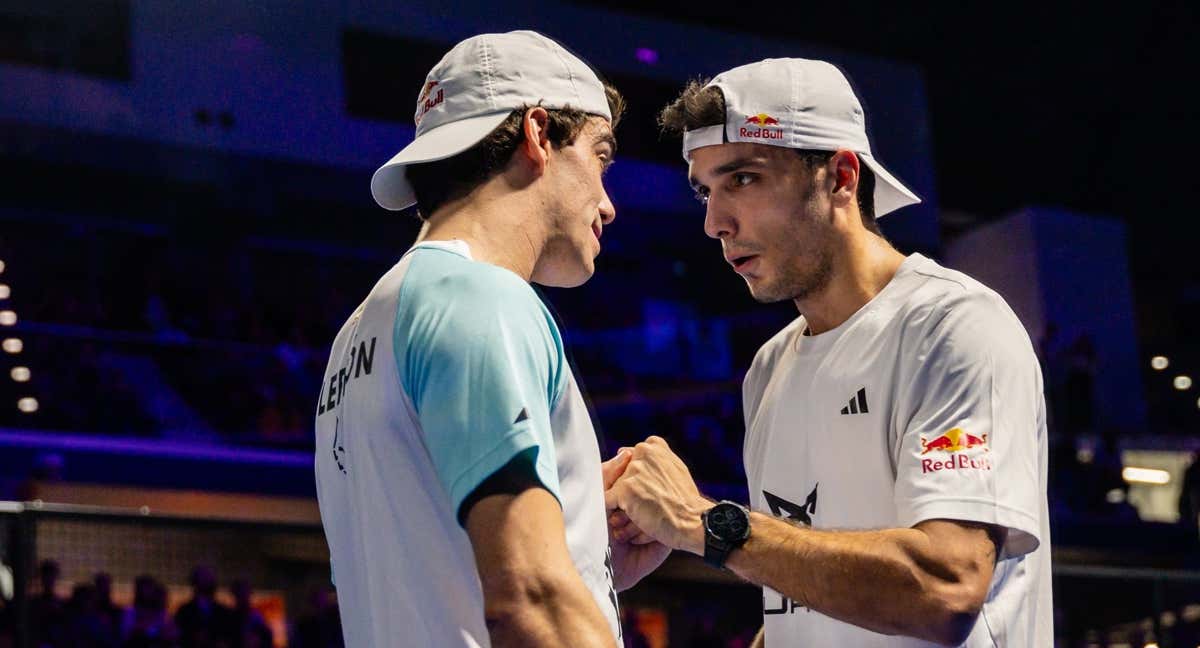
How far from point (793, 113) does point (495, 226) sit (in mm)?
1063

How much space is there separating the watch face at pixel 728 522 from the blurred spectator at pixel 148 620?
295 cm

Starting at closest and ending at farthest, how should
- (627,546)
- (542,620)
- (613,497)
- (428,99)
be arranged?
(542,620) → (428,99) → (613,497) → (627,546)

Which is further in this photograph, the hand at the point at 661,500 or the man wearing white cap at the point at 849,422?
the hand at the point at 661,500

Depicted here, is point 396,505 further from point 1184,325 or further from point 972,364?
point 1184,325

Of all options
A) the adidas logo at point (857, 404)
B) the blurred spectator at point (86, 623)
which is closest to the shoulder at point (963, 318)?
the adidas logo at point (857, 404)

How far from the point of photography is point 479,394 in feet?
5.71

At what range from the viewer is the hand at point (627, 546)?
266 centimetres

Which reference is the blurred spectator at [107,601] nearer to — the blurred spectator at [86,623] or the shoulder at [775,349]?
the blurred spectator at [86,623]

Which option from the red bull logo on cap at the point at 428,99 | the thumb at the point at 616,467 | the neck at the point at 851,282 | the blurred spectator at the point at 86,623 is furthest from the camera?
the blurred spectator at the point at 86,623

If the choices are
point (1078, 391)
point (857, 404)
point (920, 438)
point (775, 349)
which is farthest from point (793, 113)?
point (1078, 391)

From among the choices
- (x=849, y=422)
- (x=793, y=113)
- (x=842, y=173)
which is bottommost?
(x=849, y=422)

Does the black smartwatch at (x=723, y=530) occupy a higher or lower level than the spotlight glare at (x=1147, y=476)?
lower

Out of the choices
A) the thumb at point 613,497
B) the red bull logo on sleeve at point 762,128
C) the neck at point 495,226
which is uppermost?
the red bull logo on sleeve at point 762,128

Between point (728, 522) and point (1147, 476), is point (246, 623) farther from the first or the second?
point (1147, 476)
